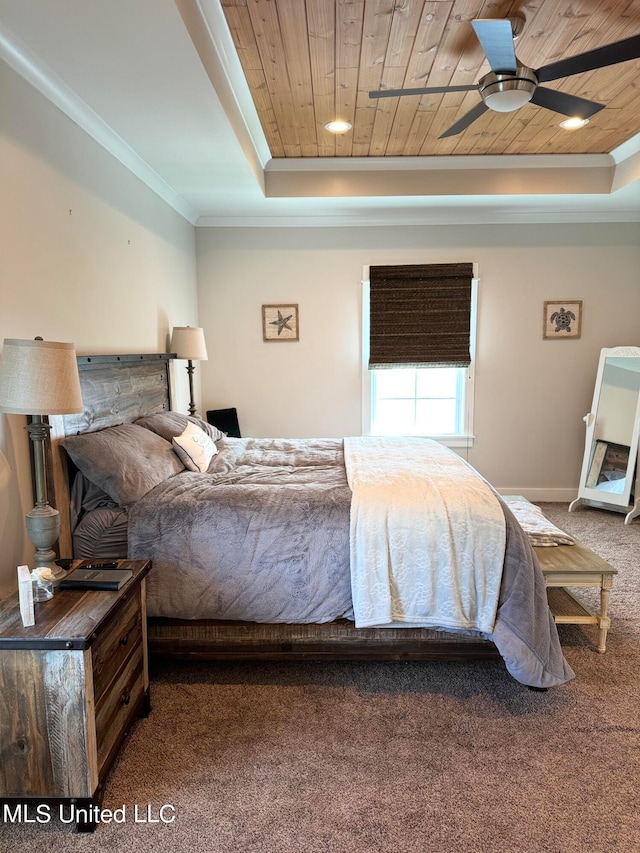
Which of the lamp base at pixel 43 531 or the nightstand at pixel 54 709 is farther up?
the lamp base at pixel 43 531

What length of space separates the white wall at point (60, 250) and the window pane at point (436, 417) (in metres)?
2.53

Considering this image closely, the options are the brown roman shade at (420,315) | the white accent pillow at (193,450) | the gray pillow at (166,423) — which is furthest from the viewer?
the brown roman shade at (420,315)

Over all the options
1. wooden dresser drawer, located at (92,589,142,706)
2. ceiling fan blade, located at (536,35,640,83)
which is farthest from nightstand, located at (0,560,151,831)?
ceiling fan blade, located at (536,35,640,83)

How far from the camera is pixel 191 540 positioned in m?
2.22

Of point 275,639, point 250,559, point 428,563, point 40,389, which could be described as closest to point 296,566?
point 250,559

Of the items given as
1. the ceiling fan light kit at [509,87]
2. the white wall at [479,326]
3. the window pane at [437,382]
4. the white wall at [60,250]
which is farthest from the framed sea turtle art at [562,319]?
the white wall at [60,250]

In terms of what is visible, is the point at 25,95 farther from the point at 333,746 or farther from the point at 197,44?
the point at 333,746

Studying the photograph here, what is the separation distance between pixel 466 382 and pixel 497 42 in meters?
3.15

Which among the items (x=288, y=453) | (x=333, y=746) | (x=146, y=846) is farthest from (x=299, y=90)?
(x=146, y=846)

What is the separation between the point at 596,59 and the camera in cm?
205

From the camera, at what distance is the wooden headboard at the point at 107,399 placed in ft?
7.48

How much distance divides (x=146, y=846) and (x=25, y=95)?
8.90 feet

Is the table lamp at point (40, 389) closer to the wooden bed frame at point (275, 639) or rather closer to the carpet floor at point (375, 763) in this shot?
the wooden bed frame at point (275, 639)

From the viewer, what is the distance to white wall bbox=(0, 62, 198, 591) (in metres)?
2.03
